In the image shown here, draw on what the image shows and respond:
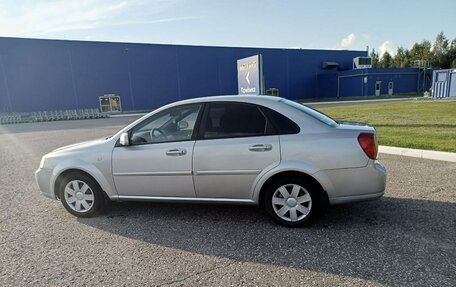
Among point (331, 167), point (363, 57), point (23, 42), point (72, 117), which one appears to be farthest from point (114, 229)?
point (363, 57)

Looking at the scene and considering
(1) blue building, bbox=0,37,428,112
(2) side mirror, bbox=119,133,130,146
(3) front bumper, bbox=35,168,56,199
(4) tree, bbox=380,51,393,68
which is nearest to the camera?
(2) side mirror, bbox=119,133,130,146

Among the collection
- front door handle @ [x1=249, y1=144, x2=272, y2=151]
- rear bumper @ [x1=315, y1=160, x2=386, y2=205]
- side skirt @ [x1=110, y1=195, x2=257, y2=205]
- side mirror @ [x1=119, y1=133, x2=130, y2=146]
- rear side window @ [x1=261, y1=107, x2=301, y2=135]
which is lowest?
side skirt @ [x1=110, y1=195, x2=257, y2=205]

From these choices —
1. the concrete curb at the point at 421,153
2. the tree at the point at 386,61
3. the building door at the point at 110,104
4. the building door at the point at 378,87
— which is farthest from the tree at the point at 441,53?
the concrete curb at the point at 421,153

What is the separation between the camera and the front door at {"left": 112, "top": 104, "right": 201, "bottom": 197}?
397 cm

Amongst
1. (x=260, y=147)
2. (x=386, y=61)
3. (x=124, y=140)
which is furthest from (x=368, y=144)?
(x=386, y=61)

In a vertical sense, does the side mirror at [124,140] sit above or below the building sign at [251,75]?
below

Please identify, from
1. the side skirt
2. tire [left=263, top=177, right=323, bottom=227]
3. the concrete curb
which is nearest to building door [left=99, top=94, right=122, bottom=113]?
the concrete curb

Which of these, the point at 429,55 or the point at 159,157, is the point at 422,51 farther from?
the point at 159,157

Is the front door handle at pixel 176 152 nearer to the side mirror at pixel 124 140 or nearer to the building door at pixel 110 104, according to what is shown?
the side mirror at pixel 124 140

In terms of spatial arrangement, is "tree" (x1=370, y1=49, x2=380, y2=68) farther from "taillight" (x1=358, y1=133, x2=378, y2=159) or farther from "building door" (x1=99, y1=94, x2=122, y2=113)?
"taillight" (x1=358, y1=133, x2=378, y2=159)

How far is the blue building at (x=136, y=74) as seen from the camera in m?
30.8

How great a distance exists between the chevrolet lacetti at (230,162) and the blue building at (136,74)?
32.1 meters

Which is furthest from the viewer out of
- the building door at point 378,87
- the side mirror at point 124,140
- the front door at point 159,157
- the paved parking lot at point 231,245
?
the building door at point 378,87

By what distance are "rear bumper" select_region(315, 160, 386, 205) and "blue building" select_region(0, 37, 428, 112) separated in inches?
1349
